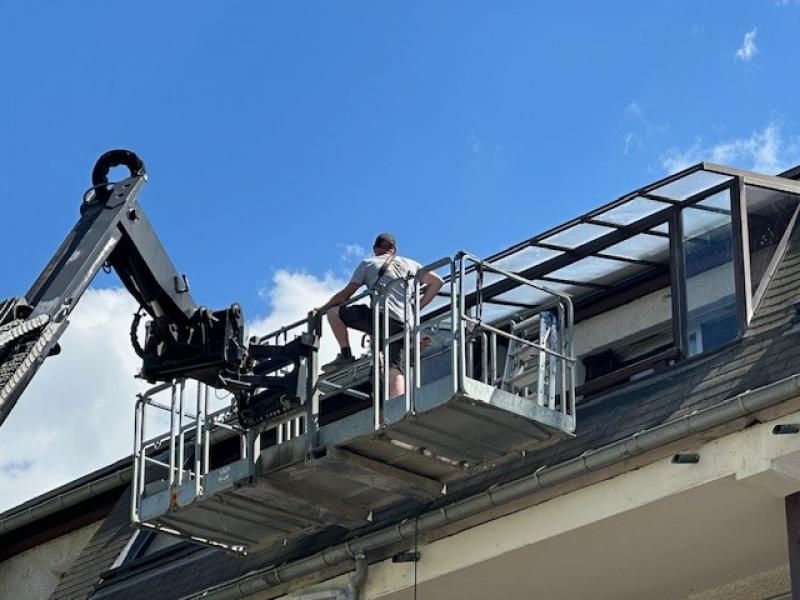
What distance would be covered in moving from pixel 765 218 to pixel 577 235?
1534mm

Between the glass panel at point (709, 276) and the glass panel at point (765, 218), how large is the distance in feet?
0.63

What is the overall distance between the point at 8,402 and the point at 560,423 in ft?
13.4

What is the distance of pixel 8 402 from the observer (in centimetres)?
1173

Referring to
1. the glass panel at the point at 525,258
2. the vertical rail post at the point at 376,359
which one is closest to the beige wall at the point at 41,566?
the glass panel at the point at 525,258

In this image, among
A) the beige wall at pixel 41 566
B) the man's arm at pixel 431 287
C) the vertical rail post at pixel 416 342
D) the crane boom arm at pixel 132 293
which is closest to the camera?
the crane boom arm at pixel 132 293

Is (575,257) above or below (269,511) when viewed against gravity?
above

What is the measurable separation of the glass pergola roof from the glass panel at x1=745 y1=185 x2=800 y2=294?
9 centimetres

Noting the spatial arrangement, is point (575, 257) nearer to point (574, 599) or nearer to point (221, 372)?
point (574, 599)

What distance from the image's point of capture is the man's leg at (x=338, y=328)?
14758 mm

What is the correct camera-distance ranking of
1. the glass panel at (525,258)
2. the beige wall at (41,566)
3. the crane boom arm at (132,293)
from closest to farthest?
the crane boom arm at (132,293) < the glass panel at (525,258) < the beige wall at (41,566)

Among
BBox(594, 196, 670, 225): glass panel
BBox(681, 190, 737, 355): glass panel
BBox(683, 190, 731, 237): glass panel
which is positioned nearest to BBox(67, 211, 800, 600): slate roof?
BBox(681, 190, 737, 355): glass panel

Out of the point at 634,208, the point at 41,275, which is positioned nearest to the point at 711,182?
the point at 634,208

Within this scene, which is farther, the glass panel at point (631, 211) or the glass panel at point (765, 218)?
the glass panel at point (631, 211)

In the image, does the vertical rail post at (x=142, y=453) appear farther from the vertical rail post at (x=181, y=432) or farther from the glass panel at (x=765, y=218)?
the glass panel at (x=765, y=218)
